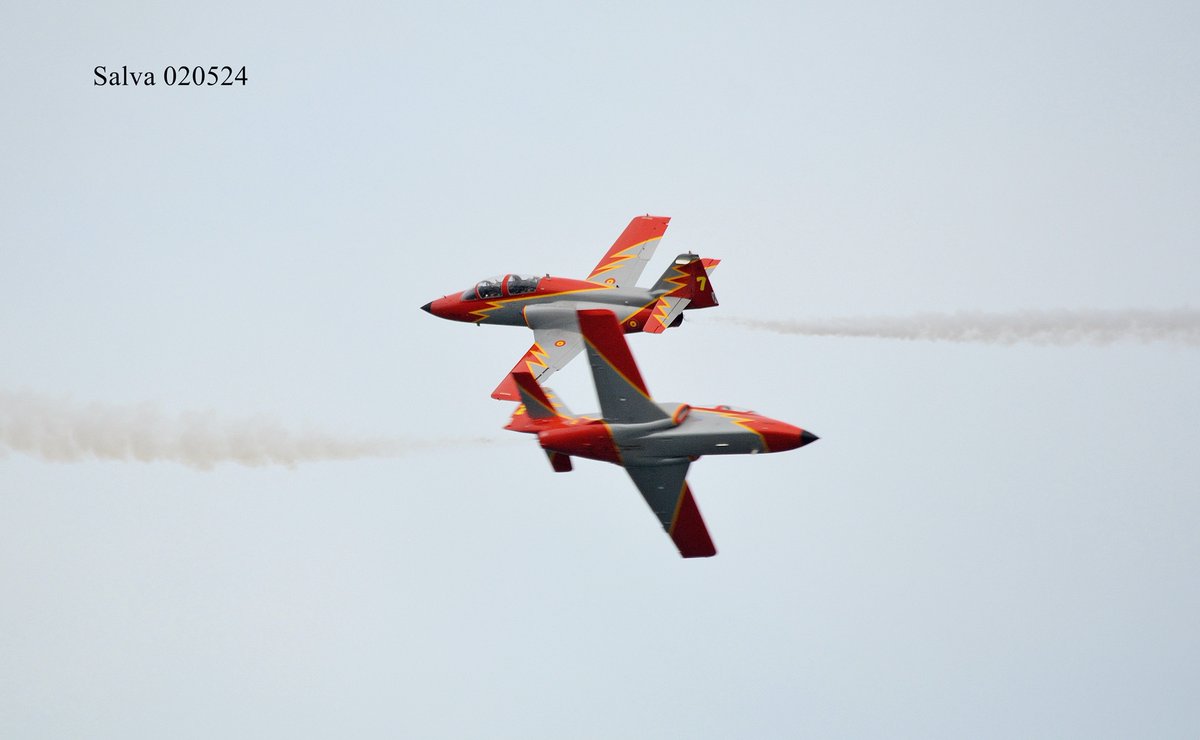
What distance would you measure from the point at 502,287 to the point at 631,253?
414 centimetres

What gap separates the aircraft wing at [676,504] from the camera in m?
40.5

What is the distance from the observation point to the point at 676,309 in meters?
49.8

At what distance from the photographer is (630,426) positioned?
3944cm

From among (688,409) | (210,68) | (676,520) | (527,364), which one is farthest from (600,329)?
(210,68)

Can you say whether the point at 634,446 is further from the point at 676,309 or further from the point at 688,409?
the point at 676,309

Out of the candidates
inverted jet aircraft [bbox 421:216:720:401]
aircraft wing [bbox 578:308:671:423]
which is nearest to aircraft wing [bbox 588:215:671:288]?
inverted jet aircraft [bbox 421:216:720:401]

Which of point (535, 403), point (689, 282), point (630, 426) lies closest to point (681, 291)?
point (689, 282)

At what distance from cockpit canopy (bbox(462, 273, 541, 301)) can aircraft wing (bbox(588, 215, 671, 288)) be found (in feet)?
6.17

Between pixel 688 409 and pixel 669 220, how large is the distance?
16523mm

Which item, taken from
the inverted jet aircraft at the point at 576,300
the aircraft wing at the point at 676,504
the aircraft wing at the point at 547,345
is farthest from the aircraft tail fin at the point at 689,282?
the aircraft wing at the point at 676,504

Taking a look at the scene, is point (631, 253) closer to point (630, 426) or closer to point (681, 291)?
point (681, 291)

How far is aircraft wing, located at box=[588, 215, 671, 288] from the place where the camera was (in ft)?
172

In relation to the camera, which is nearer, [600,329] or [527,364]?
[600,329]

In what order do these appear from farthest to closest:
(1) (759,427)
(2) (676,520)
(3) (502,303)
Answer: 1. (3) (502,303)
2. (2) (676,520)
3. (1) (759,427)
